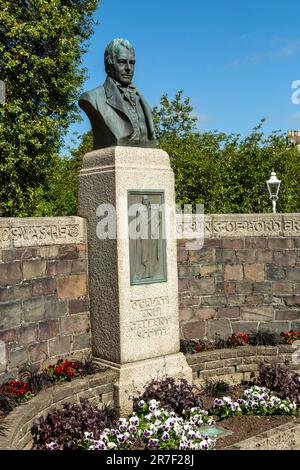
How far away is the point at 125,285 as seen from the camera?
6.00 metres

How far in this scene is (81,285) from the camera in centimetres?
653

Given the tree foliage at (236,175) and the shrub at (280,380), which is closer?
the shrub at (280,380)

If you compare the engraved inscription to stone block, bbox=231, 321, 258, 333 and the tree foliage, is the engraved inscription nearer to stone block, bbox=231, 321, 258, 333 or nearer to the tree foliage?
stone block, bbox=231, 321, 258, 333

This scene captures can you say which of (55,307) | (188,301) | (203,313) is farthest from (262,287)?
(55,307)

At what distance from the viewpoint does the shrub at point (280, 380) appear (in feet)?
20.2

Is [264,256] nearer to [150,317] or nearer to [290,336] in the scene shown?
[290,336]

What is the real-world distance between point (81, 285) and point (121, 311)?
0.79 meters

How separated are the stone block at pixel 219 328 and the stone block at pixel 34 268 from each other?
2.80 m

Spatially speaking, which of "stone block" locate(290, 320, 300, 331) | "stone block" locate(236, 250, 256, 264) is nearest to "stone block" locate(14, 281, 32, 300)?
"stone block" locate(236, 250, 256, 264)

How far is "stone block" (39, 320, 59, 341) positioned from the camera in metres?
6.14

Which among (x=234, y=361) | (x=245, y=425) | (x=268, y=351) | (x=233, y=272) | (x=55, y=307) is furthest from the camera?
(x=233, y=272)

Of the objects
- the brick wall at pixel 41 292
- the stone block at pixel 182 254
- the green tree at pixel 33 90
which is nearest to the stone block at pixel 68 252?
the brick wall at pixel 41 292

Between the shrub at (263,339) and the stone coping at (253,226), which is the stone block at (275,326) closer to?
the shrub at (263,339)

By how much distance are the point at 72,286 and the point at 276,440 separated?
115 inches
